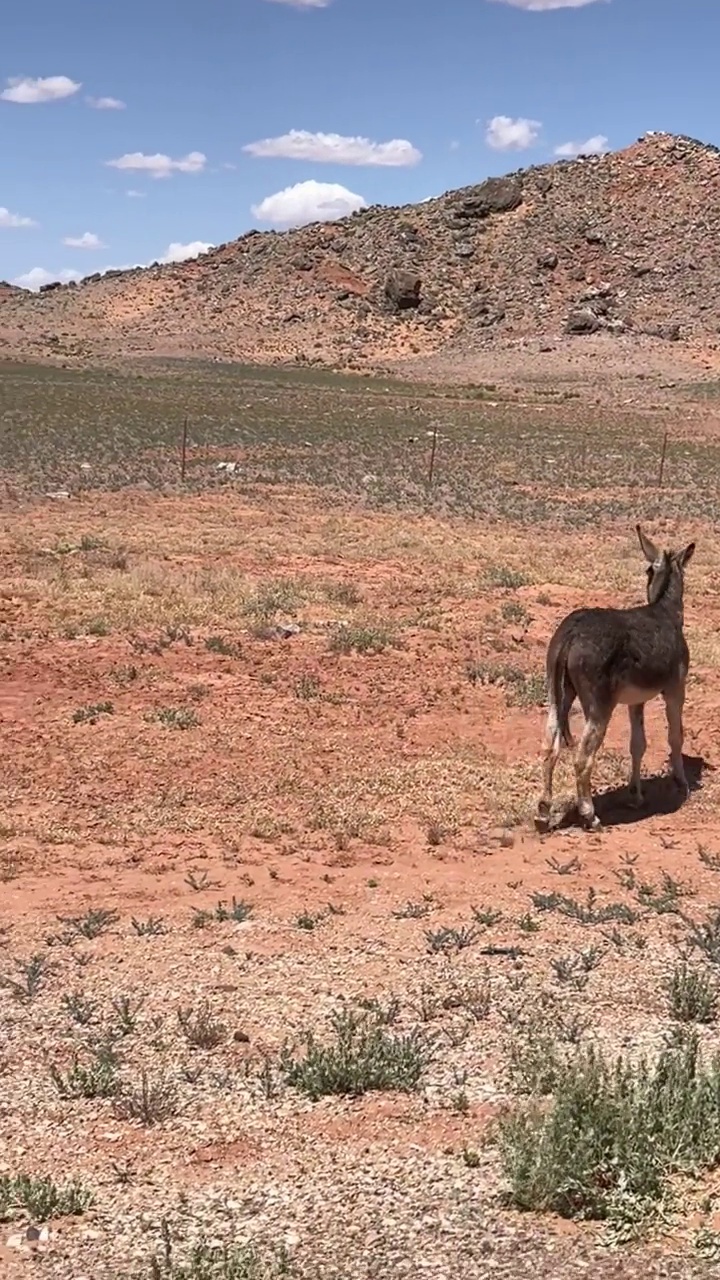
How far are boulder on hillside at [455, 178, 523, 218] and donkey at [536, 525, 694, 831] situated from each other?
104 metres

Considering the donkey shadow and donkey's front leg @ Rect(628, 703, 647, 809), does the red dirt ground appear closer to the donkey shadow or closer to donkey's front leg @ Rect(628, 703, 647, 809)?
the donkey shadow

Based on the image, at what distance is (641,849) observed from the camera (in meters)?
8.74

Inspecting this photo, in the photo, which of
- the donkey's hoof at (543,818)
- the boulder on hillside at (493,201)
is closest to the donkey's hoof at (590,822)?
the donkey's hoof at (543,818)

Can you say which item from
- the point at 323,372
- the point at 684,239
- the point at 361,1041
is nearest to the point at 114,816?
the point at 361,1041

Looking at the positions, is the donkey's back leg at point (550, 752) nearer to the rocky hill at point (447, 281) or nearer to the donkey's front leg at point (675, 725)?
the donkey's front leg at point (675, 725)

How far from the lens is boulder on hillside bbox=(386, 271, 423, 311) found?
97125mm

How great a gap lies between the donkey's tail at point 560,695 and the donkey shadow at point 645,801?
1.96 feet

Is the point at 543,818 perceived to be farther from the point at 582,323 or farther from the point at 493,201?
the point at 493,201

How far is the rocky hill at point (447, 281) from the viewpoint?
298ft

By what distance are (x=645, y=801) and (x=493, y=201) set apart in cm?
10564

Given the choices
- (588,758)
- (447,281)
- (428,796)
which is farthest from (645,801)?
(447,281)

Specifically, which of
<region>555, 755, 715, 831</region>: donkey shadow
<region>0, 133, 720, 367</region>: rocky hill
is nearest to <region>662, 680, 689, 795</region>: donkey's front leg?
<region>555, 755, 715, 831</region>: donkey shadow

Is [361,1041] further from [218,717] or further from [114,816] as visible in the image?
[218,717]

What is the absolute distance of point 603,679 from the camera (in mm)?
9133
